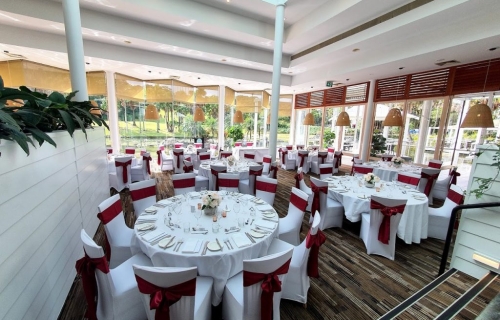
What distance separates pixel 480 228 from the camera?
2.38 meters

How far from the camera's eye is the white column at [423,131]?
698 cm

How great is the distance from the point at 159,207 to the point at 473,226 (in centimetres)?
392

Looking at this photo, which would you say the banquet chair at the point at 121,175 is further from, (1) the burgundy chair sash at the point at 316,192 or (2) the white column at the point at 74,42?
(1) the burgundy chair sash at the point at 316,192

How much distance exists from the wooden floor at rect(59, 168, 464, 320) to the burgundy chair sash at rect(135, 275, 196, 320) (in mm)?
1325

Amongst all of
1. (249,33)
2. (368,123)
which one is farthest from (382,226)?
(368,123)

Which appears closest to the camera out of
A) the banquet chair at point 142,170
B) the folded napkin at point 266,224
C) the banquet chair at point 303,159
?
the folded napkin at point 266,224

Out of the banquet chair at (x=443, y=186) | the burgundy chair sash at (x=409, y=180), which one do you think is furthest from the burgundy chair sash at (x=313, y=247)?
the banquet chair at (x=443, y=186)

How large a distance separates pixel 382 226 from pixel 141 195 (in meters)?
3.78

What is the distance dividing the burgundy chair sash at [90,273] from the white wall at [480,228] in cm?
385

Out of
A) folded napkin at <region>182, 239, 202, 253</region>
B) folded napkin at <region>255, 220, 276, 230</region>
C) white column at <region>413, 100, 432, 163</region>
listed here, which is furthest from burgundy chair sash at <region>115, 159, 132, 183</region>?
white column at <region>413, 100, 432, 163</region>

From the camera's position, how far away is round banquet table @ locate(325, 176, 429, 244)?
3.40 metres

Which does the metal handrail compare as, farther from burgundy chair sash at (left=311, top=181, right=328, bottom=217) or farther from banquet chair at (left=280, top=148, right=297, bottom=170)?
banquet chair at (left=280, top=148, right=297, bottom=170)

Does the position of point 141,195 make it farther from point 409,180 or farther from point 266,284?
point 409,180

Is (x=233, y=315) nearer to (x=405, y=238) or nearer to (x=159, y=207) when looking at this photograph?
(x=159, y=207)
